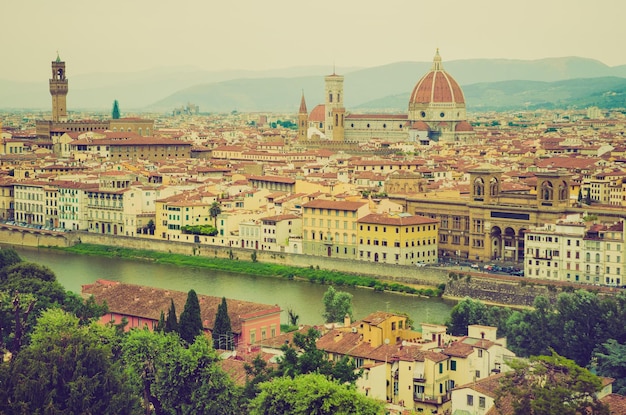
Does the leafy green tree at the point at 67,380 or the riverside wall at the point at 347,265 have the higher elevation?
the leafy green tree at the point at 67,380

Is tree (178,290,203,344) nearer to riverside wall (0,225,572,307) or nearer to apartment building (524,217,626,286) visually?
riverside wall (0,225,572,307)

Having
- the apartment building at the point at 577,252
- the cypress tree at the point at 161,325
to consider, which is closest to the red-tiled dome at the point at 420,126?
the apartment building at the point at 577,252

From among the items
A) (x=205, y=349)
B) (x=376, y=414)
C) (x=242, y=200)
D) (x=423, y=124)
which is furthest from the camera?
(x=423, y=124)

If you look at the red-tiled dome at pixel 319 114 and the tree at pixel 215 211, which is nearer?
the tree at pixel 215 211

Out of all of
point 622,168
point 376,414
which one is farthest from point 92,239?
point 376,414

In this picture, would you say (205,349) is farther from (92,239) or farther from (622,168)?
(622,168)

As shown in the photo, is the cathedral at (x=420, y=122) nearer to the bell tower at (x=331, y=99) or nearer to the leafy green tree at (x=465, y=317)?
the bell tower at (x=331, y=99)
